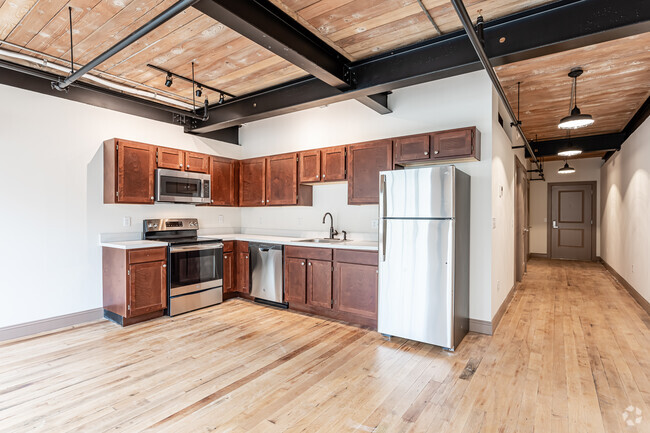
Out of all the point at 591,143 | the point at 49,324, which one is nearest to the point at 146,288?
the point at 49,324

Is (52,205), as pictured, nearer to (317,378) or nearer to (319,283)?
(319,283)

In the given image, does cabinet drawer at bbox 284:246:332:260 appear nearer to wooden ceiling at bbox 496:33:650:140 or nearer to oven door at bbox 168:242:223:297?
oven door at bbox 168:242:223:297

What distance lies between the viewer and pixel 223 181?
17.7 feet

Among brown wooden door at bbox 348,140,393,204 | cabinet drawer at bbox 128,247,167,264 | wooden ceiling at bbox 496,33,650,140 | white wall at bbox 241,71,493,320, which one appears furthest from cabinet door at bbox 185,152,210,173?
wooden ceiling at bbox 496,33,650,140

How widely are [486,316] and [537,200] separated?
7.58 meters

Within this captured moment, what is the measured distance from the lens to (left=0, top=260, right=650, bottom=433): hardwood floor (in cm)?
216

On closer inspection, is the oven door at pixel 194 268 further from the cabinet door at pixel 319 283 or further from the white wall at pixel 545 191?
the white wall at pixel 545 191

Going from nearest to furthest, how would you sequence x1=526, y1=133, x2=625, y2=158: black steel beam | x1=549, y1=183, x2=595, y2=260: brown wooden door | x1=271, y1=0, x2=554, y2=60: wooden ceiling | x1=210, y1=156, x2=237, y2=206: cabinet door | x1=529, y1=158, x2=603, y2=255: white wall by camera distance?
x1=271, y1=0, x2=554, y2=60: wooden ceiling < x1=210, y1=156, x2=237, y2=206: cabinet door < x1=526, y1=133, x2=625, y2=158: black steel beam < x1=529, y1=158, x2=603, y2=255: white wall < x1=549, y1=183, x2=595, y2=260: brown wooden door

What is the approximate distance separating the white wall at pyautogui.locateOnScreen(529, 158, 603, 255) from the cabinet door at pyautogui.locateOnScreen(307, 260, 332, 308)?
8140 mm

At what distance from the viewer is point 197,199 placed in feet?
16.0

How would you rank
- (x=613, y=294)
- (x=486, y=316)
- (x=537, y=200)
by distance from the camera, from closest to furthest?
(x=486, y=316) < (x=613, y=294) < (x=537, y=200)

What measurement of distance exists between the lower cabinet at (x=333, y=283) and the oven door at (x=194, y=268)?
1033mm

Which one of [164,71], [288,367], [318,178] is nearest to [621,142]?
[318,178]

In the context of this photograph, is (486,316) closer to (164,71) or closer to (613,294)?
(613,294)
